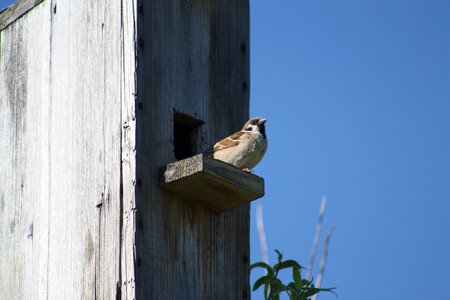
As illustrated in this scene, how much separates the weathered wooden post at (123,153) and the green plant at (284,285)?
0.81 feet

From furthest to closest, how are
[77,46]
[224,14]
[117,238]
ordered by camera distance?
[224,14] → [77,46] → [117,238]

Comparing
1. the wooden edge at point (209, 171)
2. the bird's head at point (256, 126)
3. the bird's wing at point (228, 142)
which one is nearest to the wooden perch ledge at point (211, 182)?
the wooden edge at point (209, 171)

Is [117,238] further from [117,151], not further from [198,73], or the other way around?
[198,73]

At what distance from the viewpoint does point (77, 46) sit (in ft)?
17.3

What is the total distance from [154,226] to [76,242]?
396 millimetres

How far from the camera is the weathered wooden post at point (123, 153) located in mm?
4707

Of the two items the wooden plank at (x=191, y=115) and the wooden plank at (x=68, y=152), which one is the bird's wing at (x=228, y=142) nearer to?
the wooden plank at (x=191, y=115)

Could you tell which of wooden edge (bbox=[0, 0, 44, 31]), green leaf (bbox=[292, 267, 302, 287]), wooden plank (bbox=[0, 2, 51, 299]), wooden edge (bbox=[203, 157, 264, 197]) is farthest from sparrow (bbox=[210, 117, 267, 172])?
wooden edge (bbox=[0, 0, 44, 31])

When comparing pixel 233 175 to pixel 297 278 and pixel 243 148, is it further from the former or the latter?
pixel 297 278

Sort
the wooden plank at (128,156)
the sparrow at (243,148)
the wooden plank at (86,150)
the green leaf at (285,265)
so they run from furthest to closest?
the sparrow at (243,148)
the green leaf at (285,265)
the wooden plank at (86,150)
the wooden plank at (128,156)

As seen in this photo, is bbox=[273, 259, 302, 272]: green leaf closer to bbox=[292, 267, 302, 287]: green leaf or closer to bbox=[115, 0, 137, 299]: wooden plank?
bbox=[292, 267, 302, 287]: green leaf

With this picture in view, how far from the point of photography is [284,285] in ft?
15.8

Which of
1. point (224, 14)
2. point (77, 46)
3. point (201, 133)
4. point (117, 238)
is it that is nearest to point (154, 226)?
point (117, 238)

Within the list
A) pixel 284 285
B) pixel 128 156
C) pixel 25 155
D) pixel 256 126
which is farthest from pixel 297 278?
pixel 25 155
